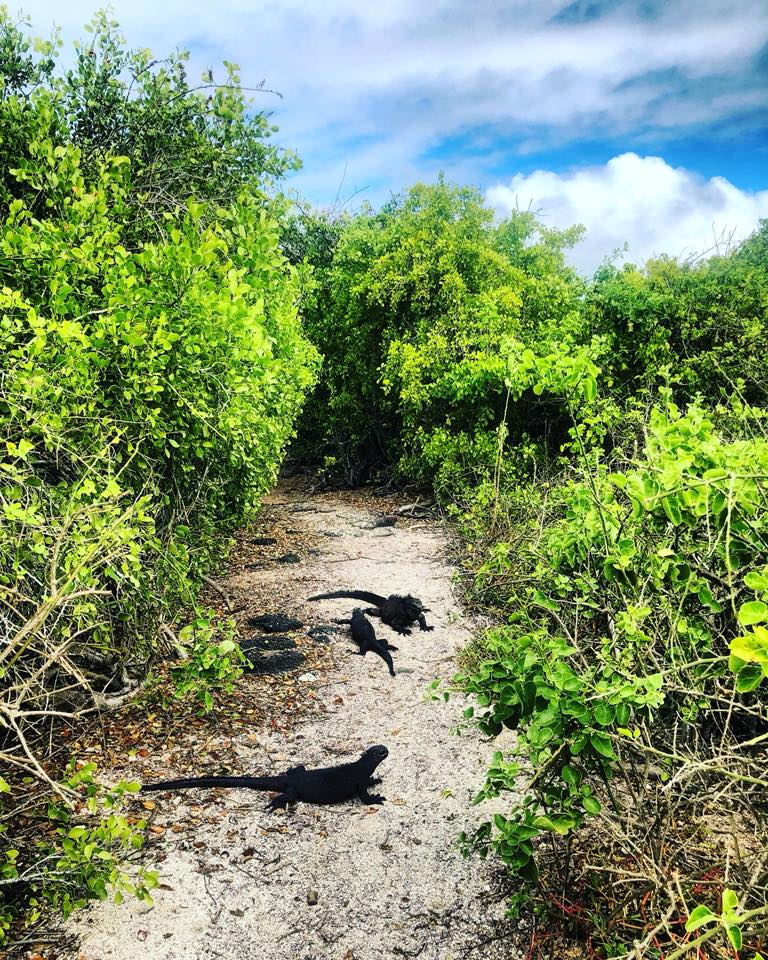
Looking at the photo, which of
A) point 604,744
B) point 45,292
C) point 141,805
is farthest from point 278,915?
point 45,292

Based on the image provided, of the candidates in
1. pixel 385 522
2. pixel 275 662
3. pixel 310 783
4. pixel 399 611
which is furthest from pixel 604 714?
pixel 385 522

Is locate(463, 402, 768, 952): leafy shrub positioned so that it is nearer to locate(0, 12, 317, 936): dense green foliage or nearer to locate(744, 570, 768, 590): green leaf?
locate(744, 570, 768, 590): green leaf

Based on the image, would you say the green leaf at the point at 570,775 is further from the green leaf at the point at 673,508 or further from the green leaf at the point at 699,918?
the green leaf at the point at 673,508

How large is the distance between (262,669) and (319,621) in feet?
4.34

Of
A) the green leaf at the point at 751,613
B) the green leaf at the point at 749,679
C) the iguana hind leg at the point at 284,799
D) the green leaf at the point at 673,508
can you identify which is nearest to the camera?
the green leaf at the point at 751,613

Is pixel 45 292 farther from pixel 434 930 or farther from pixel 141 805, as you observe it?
pixel 434 930

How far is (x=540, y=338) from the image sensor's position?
12688 millimetres

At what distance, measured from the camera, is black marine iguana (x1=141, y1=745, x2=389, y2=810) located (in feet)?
15.1

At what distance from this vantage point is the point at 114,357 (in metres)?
4.77

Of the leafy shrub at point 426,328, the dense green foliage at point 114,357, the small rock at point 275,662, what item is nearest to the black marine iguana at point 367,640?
the small rock at point 275,662

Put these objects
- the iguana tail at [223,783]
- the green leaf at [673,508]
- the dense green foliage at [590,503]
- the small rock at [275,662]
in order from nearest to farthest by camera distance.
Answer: the green leaf at [673,508], the dense green foliage at [590,503], the iguana tail at [223,783], the small rock at [275,662]

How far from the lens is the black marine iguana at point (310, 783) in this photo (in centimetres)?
461

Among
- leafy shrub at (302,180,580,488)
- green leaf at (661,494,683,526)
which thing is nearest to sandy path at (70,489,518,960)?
green leaf at (661,494,683,526)

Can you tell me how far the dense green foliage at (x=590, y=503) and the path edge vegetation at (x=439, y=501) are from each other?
0.11 ft
